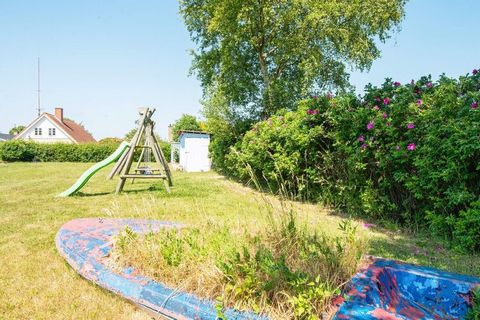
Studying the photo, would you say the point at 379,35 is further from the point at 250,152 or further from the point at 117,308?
the point at 117,308

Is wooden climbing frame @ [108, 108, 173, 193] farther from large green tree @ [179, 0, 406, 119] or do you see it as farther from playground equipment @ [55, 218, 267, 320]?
large green tree @ [179, 0, 406, 119]

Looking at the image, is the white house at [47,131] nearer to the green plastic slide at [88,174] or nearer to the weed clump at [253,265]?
the green plastic slide at [88,174]

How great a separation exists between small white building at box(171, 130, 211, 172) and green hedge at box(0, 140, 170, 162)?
14.3m

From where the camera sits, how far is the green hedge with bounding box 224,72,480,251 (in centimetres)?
466

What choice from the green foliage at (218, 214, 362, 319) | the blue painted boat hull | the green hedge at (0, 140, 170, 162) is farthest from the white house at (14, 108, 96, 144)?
the blue painted boat hull

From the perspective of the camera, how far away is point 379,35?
16.0 meters

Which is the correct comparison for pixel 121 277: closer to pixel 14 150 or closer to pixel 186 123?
pixel 14 150

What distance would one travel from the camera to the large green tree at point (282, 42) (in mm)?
13578

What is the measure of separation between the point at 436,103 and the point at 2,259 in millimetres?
6481

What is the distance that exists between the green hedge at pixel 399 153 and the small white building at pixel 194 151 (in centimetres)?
1196

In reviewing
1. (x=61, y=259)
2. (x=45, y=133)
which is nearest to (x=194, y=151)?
(x=61, y=259)

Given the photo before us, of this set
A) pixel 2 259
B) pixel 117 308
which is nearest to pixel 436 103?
pixel 117 308

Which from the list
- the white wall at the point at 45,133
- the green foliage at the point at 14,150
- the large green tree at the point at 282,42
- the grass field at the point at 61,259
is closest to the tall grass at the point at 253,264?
the grass field at the point at 61,259

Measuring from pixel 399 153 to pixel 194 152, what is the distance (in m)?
15.5
